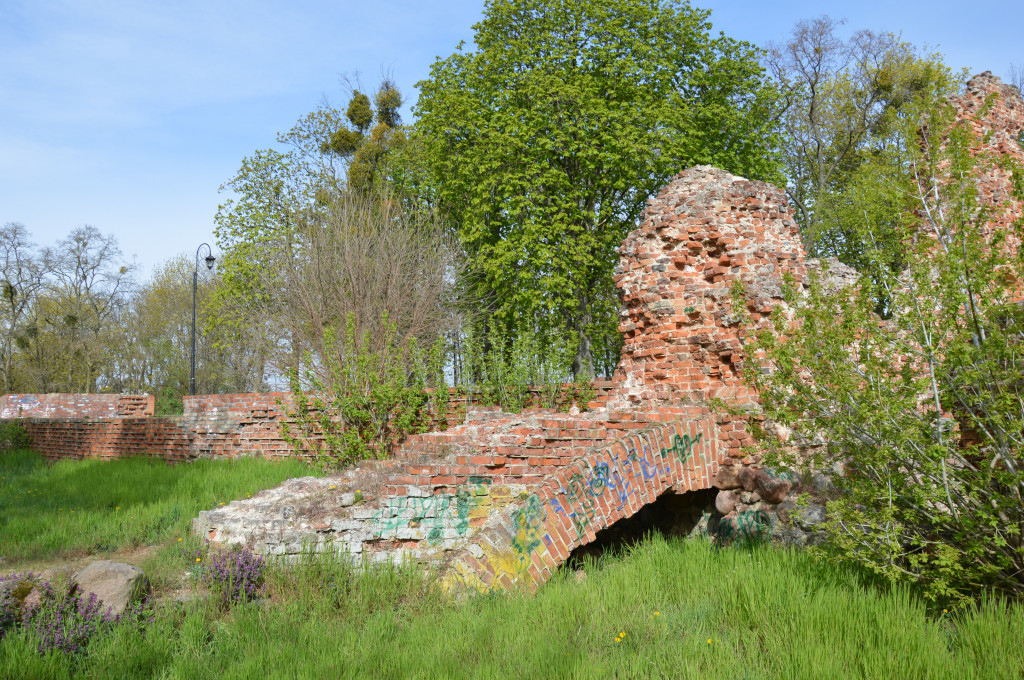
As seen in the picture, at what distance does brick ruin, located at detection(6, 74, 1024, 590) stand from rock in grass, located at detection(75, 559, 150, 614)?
3.37 ft

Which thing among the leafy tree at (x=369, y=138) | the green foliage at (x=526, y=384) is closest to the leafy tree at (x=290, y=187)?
the leafy tree at (x=369, y=138)

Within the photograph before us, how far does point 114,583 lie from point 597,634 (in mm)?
3442

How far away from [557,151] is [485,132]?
1898 mm

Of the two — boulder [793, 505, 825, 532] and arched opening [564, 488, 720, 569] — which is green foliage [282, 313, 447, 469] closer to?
arched opening [564, 488, 720, 569]

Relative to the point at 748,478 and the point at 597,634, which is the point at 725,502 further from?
the point at 597,634

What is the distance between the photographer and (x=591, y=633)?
379 cm

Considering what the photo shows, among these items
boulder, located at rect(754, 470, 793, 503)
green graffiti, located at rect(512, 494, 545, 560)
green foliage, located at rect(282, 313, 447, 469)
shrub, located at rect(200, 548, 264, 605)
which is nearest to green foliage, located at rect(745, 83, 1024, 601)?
boulder, located at rect(754, 470, 793, 503)

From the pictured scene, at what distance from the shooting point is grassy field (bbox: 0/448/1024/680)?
3.21 metres

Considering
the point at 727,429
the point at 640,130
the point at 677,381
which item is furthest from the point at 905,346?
the point at 640,130

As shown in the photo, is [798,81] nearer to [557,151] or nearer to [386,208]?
[557,151]

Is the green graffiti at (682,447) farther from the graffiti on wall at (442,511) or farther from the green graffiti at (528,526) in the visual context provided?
the graffiti on wall at (442,511)

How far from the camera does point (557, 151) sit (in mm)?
16750

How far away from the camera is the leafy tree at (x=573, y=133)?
1631cm

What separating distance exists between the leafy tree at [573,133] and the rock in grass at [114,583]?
38.9 ft
